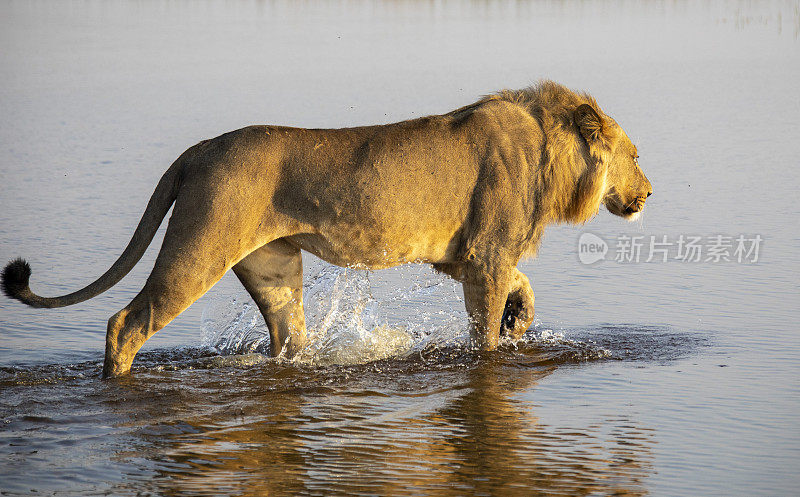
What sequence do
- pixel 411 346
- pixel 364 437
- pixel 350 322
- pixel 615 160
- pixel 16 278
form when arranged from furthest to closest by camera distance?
1. pixel 350 322
2. pixel 411 346
3. pixel 615 160
4. pixel 16 278
5. pixel 364 437

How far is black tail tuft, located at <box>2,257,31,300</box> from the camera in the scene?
24.5 feet

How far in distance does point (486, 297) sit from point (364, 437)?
189 centimetres

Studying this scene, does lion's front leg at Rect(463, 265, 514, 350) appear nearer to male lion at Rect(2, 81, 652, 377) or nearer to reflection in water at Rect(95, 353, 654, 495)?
male lion at Rect(2, 81, 652, 377)

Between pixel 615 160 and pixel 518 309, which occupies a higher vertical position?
pixel 615 160

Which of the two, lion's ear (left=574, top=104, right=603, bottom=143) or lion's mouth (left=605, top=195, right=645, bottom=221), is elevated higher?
lion's ear (left=574, top=104, right=603, bottom=143)

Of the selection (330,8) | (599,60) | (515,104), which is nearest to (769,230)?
(515,104)

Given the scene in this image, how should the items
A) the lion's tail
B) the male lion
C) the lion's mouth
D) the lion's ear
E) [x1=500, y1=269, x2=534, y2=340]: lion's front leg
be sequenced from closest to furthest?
the male lion
the lion's tail
the lion's ear
[x1=500, y1=269, x2=534, y2=340]: lion's front leg
the lion's mouth

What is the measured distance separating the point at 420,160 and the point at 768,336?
3.11 meters

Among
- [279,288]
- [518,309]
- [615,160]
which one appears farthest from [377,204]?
[615,160]

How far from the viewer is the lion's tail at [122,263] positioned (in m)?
7.50

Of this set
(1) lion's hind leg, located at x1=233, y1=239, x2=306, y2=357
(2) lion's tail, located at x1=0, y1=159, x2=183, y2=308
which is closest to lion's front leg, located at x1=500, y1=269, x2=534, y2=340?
(1) lion's hind leg, located at x1=233, y1=239, x2=306, y2=357

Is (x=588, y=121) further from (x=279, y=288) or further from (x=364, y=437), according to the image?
(x=364, y=437)

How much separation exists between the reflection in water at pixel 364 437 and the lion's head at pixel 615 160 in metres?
1.45

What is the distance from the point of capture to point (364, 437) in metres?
6.63
